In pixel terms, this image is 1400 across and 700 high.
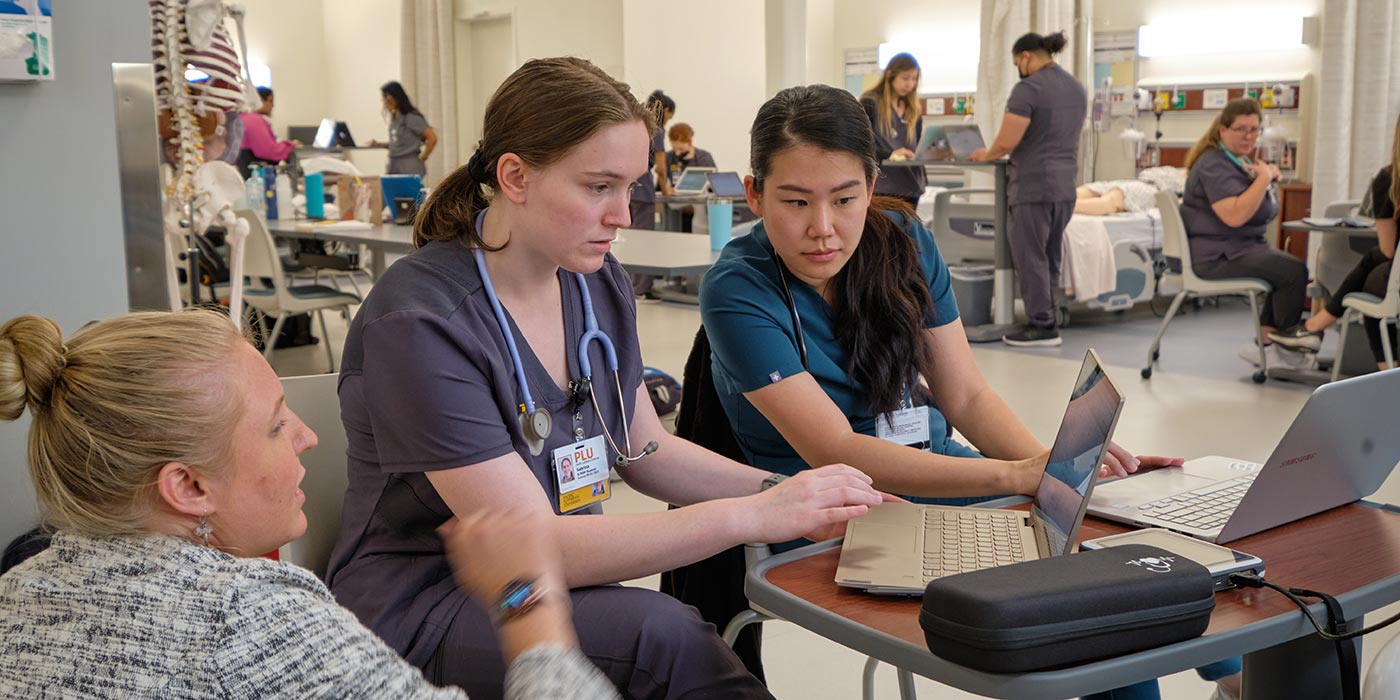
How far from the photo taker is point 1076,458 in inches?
54.6

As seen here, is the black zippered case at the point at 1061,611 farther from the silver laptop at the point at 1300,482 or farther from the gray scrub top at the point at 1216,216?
the gray scrub top at the point at 1216,216

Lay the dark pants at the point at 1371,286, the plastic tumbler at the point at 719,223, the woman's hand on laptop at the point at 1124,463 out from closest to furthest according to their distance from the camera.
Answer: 1. the woman's hand on laptop at the point at 1124,463
2. the plastic tumbler at the point at 719,223
3. the dark pants at the point at 1371,286

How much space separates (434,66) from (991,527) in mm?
12057

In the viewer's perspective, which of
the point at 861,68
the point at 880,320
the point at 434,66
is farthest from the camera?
the point at 434,66

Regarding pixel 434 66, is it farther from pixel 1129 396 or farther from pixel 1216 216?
pixel 1129 396

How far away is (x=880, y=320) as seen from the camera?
199cm

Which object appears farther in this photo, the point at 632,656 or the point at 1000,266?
the point at 1000,266

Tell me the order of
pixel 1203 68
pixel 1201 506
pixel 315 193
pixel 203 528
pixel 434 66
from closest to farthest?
pixel 203 528, pixel 1201 506, pixel 315 193, pixel 1203 68, pixel 434 66

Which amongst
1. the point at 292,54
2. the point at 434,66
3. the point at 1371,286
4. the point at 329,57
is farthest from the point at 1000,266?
the point at 329,57

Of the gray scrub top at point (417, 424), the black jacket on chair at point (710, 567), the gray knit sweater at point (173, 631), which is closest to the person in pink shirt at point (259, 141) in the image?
the black jacket on chair at point (710, 567)

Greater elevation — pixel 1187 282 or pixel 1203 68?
pixel 1203 68

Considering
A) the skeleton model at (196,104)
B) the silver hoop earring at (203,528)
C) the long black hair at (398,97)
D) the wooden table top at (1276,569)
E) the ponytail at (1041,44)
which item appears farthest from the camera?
the long black hair at (398,97)

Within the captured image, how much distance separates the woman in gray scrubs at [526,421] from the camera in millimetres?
1372

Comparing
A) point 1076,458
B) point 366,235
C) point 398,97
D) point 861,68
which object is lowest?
point 1076,458
